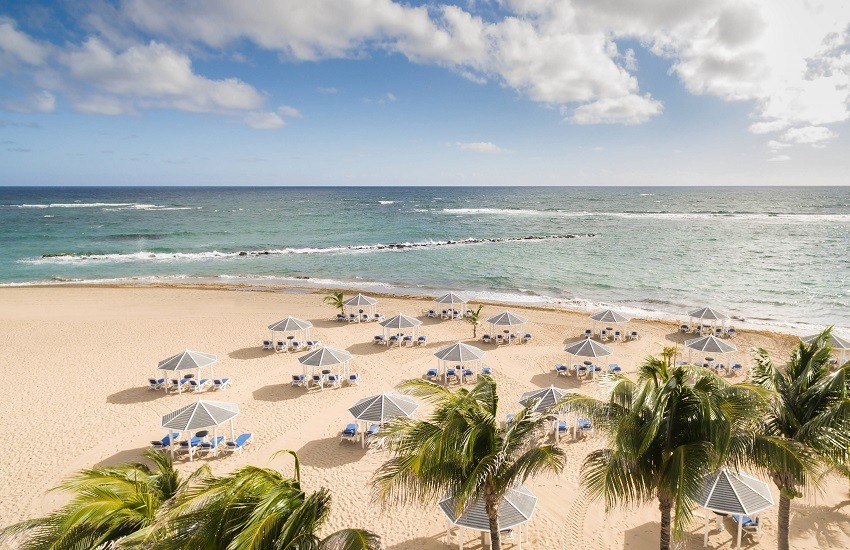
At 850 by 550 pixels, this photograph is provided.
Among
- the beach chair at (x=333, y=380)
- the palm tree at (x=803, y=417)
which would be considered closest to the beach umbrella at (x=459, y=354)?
the beach chair at (x=333, y=380)

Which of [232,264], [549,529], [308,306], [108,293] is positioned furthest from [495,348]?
[232,264]

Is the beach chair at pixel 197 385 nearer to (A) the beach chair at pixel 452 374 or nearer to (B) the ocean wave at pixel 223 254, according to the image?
(A) the beach chair at pixel 452 374

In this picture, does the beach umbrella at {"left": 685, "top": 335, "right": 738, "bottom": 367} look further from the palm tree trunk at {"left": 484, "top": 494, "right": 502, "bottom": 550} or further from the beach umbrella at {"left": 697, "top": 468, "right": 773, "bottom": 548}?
the palm tree trunk at {"left": 484, "top": 494, "right": 502, "bottom": 550}

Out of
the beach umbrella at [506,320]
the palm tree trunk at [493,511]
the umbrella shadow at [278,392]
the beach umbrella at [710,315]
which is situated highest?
the palm tree trunk at [493,511]

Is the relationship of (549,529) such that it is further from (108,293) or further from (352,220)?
(352,220)

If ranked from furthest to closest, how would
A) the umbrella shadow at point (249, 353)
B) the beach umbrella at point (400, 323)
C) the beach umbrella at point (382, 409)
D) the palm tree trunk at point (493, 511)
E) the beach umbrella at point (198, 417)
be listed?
the beach umbrella at point (400, 323), the umbrella shadow at point (249, 353), the beach umbrella at point (382, 409), the beach umbrella at point (198, 417), the palm tree trunk at point (493, 511)

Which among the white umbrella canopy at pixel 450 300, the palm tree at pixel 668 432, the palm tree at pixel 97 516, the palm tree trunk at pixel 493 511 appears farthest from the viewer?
the white umbrella canopy at pixel 450 300

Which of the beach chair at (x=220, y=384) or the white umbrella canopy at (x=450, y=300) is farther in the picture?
the white umbrella canopy at (x=450, y=300)
